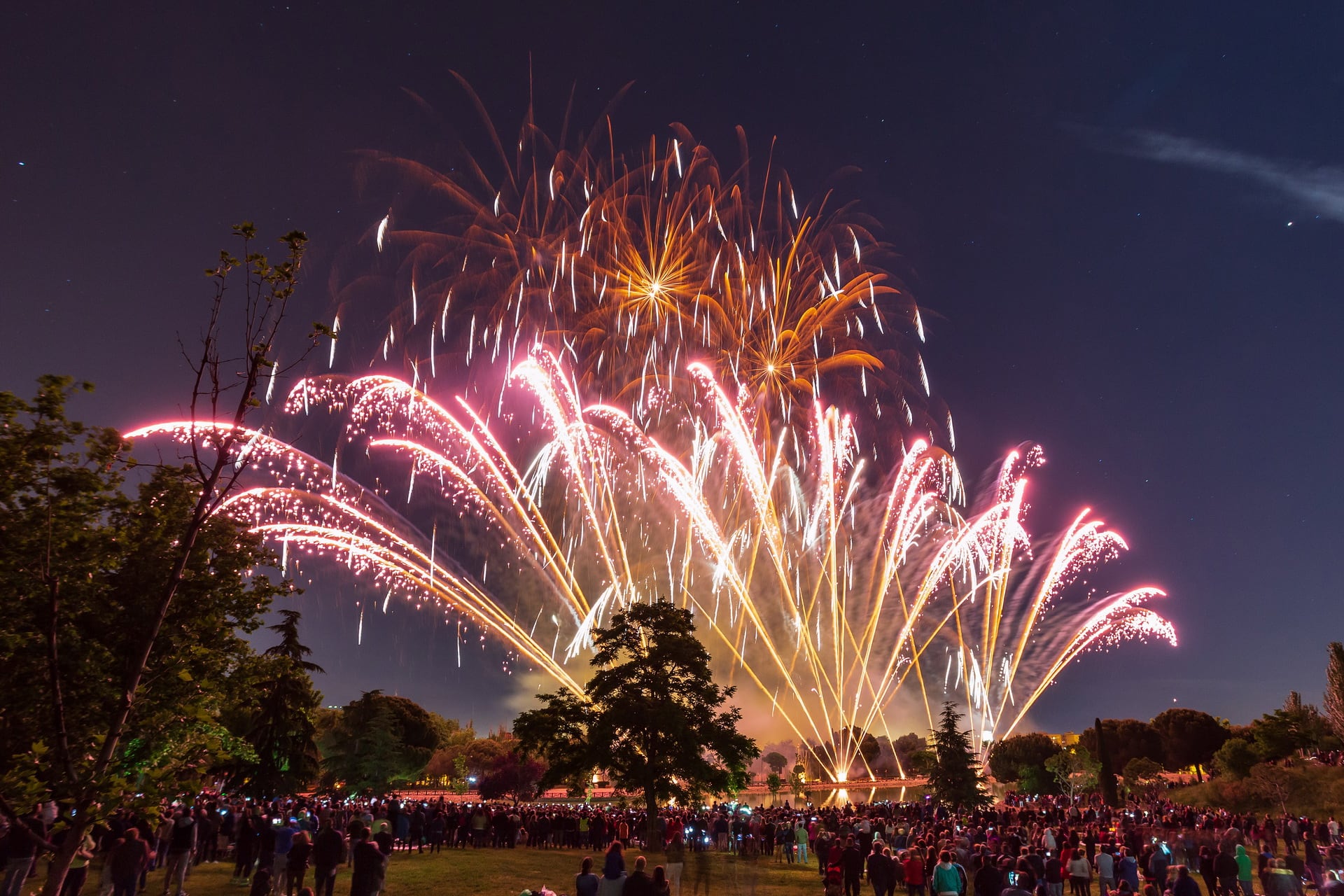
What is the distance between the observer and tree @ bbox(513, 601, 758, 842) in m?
31.4

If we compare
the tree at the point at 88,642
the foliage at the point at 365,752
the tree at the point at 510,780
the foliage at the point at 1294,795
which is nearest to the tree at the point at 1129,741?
the foliage at the point at 1294,795

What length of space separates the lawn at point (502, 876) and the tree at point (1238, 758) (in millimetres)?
52025

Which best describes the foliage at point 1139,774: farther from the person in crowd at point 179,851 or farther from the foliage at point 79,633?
the foliage at point 79,633

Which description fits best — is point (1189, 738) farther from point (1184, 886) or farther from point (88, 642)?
point (88, 642)

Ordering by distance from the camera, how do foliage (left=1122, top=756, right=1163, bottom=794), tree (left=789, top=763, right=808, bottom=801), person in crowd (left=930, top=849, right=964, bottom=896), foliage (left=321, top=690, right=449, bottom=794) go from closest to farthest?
person in crowd (left=930, top=849, right=964, bottom=896)
foliage (left=321, top=690, right=449, bottom=794)
foliage (left=1122, top=756, right=1163, bottom=794)
tree (left=789, top=763, right=808, bottom=801)

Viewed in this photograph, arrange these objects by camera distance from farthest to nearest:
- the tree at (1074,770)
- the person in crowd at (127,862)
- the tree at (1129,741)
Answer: the tree at (1129,741) < the tree at (1074,770) < the person in crowd at (127,862)

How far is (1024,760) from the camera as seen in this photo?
295 feet

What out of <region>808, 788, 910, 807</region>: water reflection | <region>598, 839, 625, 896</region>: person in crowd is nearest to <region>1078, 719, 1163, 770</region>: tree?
<region>808, 788, 910, 807</region>: water reflection

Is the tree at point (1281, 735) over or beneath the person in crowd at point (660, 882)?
beneath

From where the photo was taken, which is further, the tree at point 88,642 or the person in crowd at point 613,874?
the person in crowd at point 613,874

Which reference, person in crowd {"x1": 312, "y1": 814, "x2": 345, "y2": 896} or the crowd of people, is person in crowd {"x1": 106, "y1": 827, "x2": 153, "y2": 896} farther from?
person in crowd {"x1": 312, "y1": 814, "x2": 345, "y2": 896}

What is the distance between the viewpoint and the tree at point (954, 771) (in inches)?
1729

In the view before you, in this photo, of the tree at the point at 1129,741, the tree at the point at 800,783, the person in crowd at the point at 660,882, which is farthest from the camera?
the tree at the point at 1129,741

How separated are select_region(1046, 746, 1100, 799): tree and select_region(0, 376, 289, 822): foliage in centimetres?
7311
